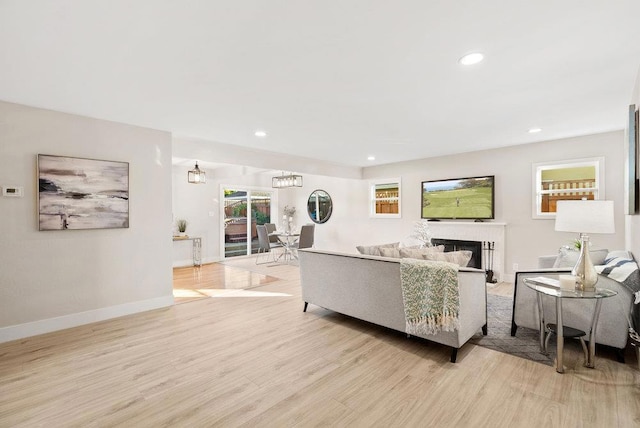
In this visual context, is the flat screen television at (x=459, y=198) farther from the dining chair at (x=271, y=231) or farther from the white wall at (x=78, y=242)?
the white wall at (x=78, y=242)

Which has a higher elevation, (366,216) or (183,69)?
(183,69)

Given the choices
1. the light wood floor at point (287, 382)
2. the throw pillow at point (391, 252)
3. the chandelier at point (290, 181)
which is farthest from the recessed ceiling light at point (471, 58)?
the chandelier at point (290, 181)

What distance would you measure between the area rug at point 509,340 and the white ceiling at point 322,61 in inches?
95.7

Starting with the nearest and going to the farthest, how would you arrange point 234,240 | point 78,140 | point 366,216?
point 78,140 → point 366,216 → point 234,240

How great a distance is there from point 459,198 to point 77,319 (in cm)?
622

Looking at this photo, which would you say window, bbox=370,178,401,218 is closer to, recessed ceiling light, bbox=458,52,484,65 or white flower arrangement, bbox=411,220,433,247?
white flower arrangement, bbox=411,220,433,247

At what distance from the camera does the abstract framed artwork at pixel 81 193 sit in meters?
3.28

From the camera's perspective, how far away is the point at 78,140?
137 inches

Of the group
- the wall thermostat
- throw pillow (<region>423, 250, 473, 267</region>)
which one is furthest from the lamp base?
the wall thermostat

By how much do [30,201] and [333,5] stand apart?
367cm

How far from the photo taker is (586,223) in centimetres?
247

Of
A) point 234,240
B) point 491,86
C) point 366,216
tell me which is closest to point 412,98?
point 491,86

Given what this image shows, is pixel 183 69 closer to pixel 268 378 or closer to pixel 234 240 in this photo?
pixel 268 378

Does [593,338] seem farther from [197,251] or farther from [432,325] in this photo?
[197,251]
